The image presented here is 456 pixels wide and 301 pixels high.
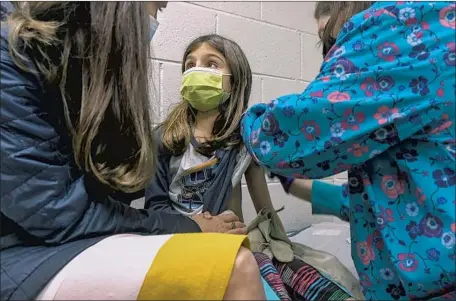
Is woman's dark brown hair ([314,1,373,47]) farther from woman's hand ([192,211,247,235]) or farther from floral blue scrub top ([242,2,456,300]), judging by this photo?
woman's hand ([192,211,247,235])

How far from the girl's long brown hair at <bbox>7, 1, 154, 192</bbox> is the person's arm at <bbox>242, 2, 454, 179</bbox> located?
0.27 metres

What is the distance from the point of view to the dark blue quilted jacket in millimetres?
654

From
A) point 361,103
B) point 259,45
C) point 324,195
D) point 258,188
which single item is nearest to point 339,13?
point 361,103

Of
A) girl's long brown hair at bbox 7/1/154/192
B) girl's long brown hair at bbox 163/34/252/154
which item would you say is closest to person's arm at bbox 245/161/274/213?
girl's long brown hair at bbox 163/34/252/154

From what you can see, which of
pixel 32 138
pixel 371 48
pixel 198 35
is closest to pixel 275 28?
pixel 198 35

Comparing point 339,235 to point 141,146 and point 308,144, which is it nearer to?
point 308,144

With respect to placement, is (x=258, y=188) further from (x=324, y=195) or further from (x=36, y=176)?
(x=36, y=176)

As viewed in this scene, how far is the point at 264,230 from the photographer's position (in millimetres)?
1246

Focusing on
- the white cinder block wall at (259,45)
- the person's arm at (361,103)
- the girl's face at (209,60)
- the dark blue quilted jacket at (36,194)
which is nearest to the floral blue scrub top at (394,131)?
the person's arm at (361,103)

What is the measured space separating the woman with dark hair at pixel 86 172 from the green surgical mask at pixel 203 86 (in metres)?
0.45

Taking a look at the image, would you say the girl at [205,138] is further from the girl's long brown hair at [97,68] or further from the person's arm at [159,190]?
the girl's long brown hair at [97,68]

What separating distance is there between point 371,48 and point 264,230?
0.62 meters

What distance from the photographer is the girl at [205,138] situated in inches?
50.4

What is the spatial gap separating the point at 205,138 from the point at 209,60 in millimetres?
241
